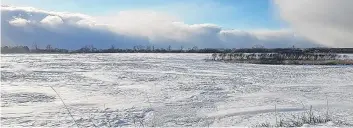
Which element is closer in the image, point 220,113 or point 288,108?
point 220,113

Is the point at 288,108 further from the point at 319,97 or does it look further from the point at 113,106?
the point at 113,106

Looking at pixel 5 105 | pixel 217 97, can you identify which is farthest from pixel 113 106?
pixel 217 97

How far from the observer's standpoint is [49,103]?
42.5 feet

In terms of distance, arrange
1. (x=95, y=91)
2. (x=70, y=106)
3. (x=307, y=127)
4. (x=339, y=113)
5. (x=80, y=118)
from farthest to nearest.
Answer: (x=95, y=91)
(x=70, y=106)
(x=339, y=113)
(x=80, y=118)
(x=307, y=127)

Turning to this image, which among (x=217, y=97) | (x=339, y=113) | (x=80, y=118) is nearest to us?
(x=80, y=118)

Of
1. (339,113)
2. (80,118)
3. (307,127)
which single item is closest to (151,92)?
(80,118)

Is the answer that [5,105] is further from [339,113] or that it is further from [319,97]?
[319,97]

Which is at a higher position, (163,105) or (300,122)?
(300,122)

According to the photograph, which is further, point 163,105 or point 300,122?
point 163,105

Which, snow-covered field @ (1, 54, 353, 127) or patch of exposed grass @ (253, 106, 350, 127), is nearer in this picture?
patch of exposed grass @ (253, 106, 350, 127)

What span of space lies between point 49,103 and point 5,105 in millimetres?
1360

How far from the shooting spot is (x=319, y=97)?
15586 mm

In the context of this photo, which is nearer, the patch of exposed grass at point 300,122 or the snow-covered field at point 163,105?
the patch of exposed grass at point 300,122

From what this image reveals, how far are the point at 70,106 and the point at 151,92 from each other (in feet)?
16.0
